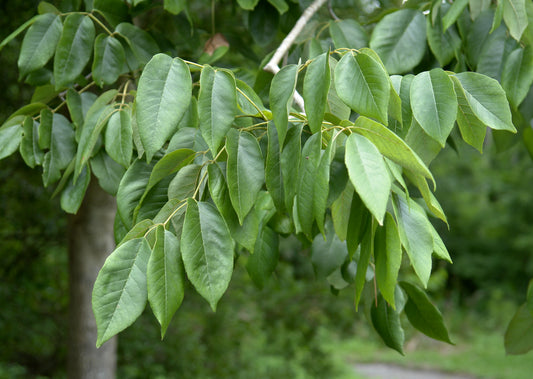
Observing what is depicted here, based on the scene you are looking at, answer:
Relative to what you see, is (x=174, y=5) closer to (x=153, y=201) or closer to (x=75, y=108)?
(x=75, y=108)

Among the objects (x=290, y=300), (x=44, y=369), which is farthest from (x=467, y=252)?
(x=44, y=369)

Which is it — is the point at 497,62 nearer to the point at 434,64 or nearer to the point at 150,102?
the point at 434,64

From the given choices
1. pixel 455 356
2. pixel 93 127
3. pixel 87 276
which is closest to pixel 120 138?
pixel 93 127

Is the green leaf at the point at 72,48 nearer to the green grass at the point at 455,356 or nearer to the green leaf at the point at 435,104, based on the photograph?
the green leaf at the point at 435,104

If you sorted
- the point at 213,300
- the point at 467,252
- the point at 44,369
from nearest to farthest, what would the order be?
the point at 213,300 → the point at 44,369 → the point at 467,252

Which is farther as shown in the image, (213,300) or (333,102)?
(333,102)

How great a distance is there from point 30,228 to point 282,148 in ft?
10.2

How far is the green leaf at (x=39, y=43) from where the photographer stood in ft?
4.22

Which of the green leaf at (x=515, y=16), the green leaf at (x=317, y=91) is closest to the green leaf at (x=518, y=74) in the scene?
the green leaf at (x=515, y=16)

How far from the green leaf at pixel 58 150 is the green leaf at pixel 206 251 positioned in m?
0.60

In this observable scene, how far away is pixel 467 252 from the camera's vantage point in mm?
11570

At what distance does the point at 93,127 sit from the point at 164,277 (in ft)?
1.75

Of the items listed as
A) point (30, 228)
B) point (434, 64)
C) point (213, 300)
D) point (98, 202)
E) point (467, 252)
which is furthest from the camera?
point (467, 252)

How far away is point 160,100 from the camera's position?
2.81 feet
